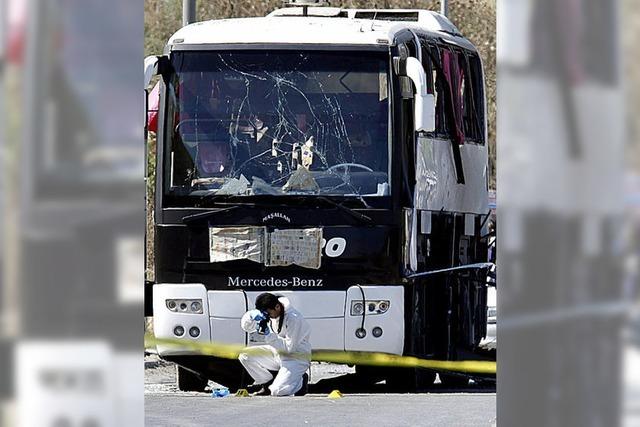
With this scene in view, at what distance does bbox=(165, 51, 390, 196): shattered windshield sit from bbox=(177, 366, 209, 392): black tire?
7.91ft

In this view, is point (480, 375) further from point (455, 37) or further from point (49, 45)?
point (49, 45)

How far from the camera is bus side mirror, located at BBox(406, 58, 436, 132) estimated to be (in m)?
14.0

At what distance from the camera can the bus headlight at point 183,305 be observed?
559 inches

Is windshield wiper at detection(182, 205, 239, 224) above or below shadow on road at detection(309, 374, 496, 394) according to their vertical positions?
above

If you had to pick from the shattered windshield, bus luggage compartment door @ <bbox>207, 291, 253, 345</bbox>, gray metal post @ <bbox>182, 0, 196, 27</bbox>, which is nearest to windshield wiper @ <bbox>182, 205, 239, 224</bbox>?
the shattered windshield

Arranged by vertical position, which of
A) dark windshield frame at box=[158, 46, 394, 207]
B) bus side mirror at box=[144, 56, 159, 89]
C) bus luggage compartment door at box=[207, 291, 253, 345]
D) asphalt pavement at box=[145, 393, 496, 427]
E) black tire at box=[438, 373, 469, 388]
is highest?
bus side mirror at box=[144, 56, 159, 89]

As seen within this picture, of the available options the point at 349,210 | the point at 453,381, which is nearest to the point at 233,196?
the point at 349,210

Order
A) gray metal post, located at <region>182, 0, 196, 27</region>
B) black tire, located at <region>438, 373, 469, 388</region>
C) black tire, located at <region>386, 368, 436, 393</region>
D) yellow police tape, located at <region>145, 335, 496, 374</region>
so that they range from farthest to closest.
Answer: gray metal post, located at <region>182, 0, 196, 27</region> → black tire, located at <region>438, 373, 469, 388</region> → black tire, located at <region>386, 368, 436, 393</region> → yellow police tape, located at <region>145, 335, 496, 374</region>

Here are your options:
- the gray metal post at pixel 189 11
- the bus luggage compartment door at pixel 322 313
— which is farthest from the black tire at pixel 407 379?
the gray metal post at pixel 189 11

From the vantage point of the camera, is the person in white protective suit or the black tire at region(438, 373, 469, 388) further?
the black tire at region(438, 373, 469, 388)

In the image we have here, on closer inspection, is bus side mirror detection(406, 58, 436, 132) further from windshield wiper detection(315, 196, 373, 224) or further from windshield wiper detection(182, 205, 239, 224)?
windshield wiper detection(182, 205, 239, 224)

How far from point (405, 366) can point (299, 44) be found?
3283mm

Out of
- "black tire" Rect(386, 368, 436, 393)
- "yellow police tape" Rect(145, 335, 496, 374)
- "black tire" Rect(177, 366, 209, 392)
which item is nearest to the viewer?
"yellow police tape" Rect(145, 335, 496, 374)

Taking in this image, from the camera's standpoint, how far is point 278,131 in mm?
14148
